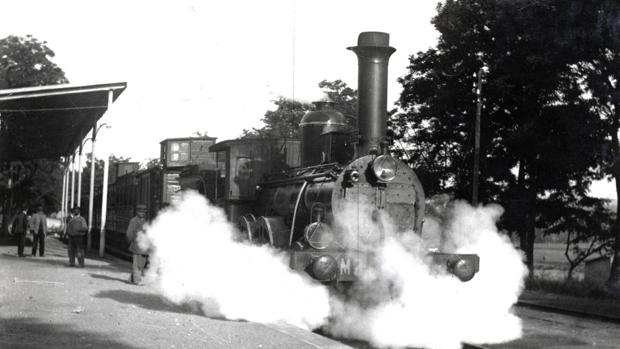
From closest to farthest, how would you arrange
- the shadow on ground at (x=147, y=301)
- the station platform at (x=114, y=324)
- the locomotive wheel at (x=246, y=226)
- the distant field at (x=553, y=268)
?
1. the station platform at (x=114, y=324)
2. the shadow on ground at (x=147, y=301)
3. the locomotive wheel at (x=246, y=226)
4. the distant field at (x=553, y=268)

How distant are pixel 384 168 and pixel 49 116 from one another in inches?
735

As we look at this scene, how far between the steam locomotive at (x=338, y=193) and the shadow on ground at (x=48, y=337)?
105 inches

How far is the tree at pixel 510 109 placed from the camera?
2123cm

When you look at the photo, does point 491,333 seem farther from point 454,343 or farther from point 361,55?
point 361,55

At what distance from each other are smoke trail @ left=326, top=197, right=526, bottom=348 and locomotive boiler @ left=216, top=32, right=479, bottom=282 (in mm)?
182

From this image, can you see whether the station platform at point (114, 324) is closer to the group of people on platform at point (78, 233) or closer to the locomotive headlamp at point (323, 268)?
the locomotive headlamp at point (323, 268)

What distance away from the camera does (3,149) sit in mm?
33344

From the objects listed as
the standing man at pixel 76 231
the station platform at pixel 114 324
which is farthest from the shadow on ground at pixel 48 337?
the standing man at pixel 76 231

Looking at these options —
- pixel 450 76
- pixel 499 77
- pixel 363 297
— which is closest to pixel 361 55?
pixel 363 297

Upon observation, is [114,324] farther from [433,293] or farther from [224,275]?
[433,293]

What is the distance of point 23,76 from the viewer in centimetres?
3803

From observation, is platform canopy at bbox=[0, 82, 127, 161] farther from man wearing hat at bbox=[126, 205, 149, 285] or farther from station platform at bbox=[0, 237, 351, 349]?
station platform at bbox=[0, 237, 351, 349]

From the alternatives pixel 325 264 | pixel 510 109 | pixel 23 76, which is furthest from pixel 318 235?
pixel 23 76

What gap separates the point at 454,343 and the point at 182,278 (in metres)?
4.69
